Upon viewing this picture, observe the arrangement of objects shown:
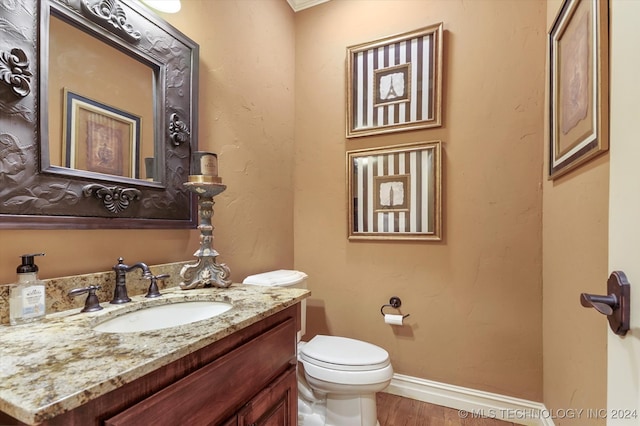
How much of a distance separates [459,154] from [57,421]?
1930mm

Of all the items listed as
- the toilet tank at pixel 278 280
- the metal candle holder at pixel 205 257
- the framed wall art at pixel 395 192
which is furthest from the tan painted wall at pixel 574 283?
the metal candle holder at pixel 205 257

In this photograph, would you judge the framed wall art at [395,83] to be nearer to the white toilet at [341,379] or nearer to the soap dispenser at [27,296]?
the white toilet at [341,379]

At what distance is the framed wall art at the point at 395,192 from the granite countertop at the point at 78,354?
1.17 metres

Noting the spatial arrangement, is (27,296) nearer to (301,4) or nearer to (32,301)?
(32,301)

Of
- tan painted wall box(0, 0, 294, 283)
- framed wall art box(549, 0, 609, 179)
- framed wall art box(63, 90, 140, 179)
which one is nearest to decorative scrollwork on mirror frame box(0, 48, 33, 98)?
framed wall art box(63, 90, 140, 179)

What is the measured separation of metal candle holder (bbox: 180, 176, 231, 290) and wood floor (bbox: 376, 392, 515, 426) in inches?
49.6

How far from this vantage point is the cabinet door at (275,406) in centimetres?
83

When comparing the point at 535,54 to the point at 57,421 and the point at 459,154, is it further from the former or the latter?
the point at 57,421

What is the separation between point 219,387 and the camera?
0.72m

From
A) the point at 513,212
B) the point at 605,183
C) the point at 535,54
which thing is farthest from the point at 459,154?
the point at 605,183

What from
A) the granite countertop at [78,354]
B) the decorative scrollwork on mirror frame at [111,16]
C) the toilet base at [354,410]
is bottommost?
the toilet base at [354,410]

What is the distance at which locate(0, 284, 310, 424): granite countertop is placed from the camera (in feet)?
→ 1.42

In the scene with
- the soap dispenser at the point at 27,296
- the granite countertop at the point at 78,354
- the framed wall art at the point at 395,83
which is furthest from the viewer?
the framed wall art at the point at 395,83

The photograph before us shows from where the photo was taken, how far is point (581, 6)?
1.07m
